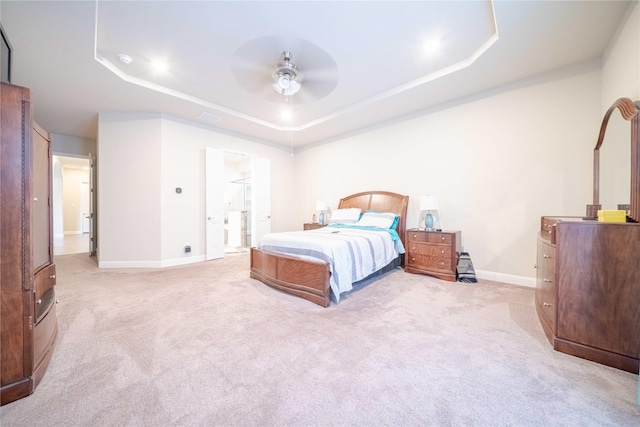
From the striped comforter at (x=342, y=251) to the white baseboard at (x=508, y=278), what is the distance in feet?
4.26

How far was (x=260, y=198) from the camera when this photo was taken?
5617 mm

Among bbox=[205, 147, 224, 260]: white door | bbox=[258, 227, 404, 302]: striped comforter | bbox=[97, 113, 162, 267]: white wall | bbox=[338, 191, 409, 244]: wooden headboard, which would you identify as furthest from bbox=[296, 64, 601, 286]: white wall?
bbox=[97, 113, 162, 267]: white wall

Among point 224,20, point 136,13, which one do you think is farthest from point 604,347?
point 136,13

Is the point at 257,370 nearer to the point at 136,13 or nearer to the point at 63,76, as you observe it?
the point at 136,13

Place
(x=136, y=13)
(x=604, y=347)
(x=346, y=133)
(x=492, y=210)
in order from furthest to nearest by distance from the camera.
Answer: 1. (x=346, y=133)
2. (x=492, y=210)
3. (x=136, y=13)
4. (x=604, y=347)

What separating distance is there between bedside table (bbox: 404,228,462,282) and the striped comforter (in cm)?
37

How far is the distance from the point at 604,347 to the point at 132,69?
5.19 metres

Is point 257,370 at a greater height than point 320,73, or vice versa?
point 320,73

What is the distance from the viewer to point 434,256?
11.3 ft

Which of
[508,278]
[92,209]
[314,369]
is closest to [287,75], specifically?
[314,369]

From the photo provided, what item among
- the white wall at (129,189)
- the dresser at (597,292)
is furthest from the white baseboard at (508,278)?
the white wall at (129,189)

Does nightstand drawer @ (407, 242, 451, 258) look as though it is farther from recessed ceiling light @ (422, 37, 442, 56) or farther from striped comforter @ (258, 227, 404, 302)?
recessed ceiling light @ (422, 37, 442, 56)

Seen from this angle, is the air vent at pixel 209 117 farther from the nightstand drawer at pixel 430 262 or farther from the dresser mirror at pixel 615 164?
the dresser mirror at pixel 615 164

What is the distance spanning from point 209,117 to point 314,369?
4445 millimetres
